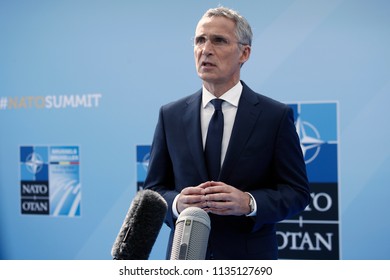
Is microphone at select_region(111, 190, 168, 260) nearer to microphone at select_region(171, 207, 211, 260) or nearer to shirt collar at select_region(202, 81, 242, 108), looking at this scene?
microphone at select_region(171, 207, 211, 260)

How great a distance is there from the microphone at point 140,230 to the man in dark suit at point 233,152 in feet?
2.97

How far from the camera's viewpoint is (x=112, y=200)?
14.4ft

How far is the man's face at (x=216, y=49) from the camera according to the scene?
2104 millimetres

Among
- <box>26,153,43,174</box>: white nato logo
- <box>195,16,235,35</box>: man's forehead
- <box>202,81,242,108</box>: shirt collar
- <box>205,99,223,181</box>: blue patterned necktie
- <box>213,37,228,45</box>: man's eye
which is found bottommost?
<box>26,153,43,174</box>: white nato logo

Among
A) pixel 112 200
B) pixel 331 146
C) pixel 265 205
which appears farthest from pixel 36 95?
pixel 265 205

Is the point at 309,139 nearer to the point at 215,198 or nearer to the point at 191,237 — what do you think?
the point at 215,198

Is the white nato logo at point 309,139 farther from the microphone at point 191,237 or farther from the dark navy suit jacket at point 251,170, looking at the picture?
the microphone at point 191,237

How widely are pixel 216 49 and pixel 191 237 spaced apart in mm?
1114

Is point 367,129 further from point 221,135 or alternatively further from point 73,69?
point 73,69

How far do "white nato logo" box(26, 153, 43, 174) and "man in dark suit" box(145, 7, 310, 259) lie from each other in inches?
105

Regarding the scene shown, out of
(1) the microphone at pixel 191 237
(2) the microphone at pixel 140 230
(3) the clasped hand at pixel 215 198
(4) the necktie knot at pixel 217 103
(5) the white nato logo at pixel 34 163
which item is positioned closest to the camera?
(2) the microphone at pixel 140 230

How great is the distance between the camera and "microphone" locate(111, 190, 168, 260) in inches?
38.3

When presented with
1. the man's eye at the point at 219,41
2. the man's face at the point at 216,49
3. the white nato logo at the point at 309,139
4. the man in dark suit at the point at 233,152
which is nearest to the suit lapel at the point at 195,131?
the man in dark suit at the point at 233,152

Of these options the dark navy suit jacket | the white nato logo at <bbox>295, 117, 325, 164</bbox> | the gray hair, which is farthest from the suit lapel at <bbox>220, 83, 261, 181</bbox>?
the white nato logo at <bbox>295, 117, 325, 164</bbox>
